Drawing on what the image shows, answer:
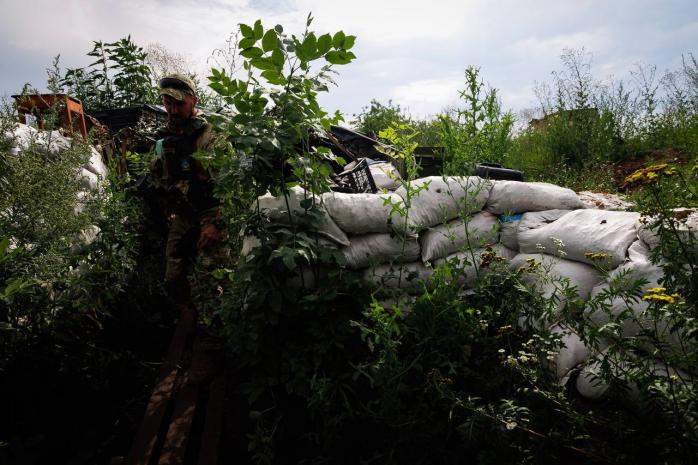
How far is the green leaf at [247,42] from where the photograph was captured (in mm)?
1750

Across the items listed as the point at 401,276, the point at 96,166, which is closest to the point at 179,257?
the point at 96,166

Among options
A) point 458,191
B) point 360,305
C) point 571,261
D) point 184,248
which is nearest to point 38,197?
point 184,248

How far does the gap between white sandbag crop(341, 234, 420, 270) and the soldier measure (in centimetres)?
114

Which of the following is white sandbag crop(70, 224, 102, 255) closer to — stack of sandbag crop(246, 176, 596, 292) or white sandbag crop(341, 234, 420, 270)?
stack of sandbag crop(246, 176, 596, 292)

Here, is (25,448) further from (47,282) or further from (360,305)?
(360,305)

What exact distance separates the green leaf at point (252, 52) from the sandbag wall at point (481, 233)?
2.30ft

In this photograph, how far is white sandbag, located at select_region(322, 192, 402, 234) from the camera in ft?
7.38

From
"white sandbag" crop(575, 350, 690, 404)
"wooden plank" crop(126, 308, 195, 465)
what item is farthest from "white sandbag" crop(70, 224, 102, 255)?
"white sandbag" crop(575, 350, 690, 404)

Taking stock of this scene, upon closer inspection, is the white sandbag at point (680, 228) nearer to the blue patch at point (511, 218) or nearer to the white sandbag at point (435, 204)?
the blue patch at point (511, 218)

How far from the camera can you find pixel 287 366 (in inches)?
73.0

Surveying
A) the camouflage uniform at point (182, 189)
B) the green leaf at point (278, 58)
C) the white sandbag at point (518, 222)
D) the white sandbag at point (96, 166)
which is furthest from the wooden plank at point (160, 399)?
the white sandbag at point (518, 222)

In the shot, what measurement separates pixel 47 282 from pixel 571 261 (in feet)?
8.34

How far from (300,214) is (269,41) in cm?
78

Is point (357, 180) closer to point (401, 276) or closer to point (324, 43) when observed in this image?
point (401, 276)
